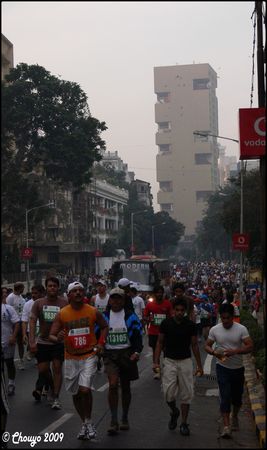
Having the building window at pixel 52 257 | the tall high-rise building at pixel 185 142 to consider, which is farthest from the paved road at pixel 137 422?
the tall high-rise building at pixel 185 142

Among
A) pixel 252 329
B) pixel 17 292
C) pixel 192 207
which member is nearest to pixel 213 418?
pixel 17 292

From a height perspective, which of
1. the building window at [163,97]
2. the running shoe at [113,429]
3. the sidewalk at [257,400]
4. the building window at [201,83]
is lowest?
the sidewalk at [257,400]

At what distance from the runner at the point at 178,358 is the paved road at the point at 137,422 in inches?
15.0

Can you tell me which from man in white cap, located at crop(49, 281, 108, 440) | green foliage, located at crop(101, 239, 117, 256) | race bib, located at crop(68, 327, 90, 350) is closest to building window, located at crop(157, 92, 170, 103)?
green foliage, located at crop(101, 239, 117, 256)

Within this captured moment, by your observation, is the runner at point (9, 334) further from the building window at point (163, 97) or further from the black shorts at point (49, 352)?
the building window at point (163, 97)

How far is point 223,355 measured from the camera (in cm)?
845

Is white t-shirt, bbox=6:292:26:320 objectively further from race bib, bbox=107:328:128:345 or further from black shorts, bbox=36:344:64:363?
race bib, bbox=107:328:128:345

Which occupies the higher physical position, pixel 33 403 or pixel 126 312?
pixel 126 312

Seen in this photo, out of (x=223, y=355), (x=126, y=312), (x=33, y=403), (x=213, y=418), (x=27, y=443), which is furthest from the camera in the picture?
(x=33, y=403)

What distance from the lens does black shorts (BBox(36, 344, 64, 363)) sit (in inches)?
404

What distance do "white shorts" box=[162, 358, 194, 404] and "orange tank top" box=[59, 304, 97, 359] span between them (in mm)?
934

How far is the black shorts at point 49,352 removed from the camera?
1027 centimetres

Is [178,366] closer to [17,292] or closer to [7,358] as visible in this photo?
[7,358]

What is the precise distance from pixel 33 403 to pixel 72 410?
27.3 inches
